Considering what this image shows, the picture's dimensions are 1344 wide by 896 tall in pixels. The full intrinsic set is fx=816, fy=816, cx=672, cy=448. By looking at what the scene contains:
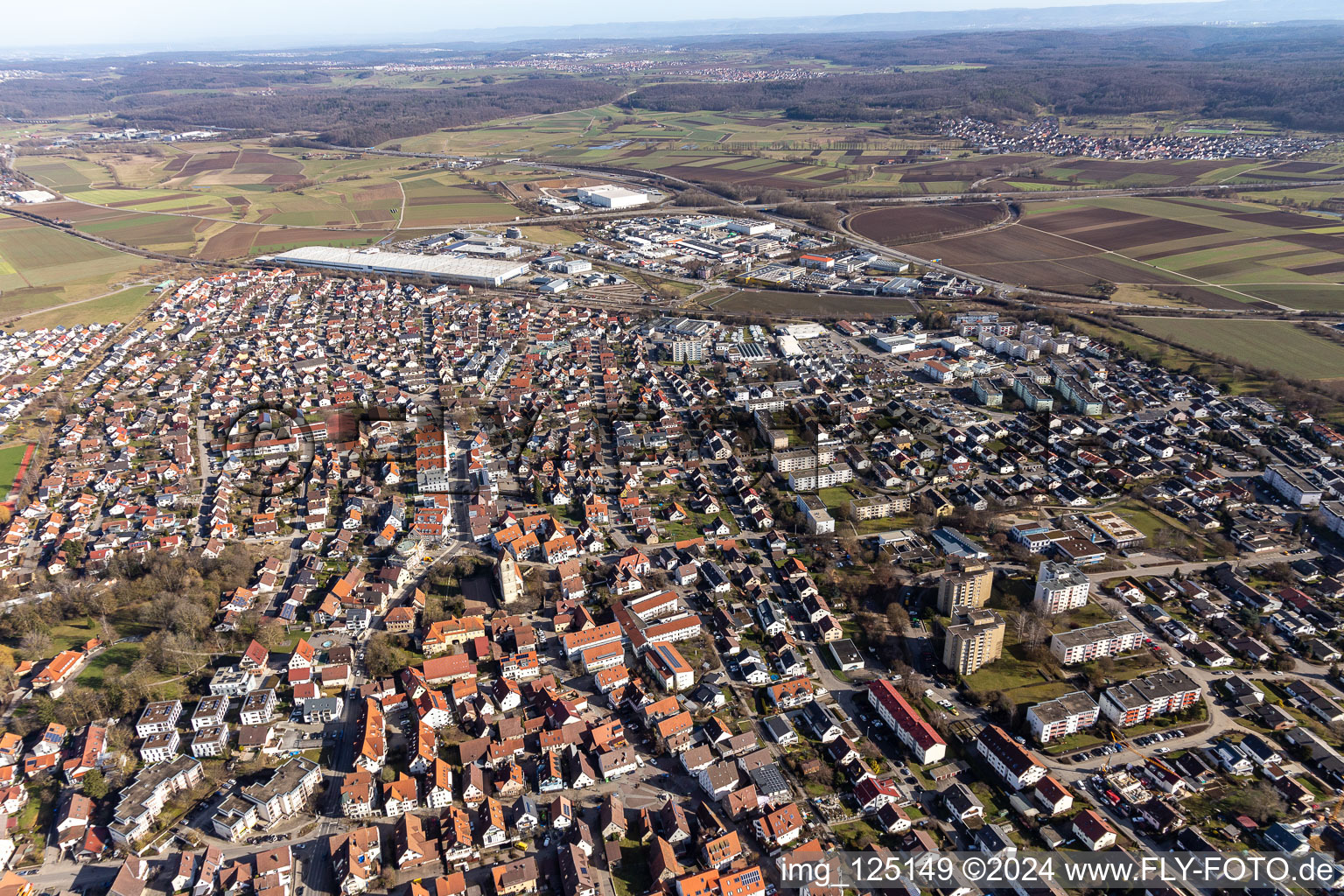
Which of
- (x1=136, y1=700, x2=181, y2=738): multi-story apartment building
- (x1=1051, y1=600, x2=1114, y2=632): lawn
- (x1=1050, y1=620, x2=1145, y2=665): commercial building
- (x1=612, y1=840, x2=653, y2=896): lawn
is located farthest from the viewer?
(x1=1051, y1=600, x2=1114, y2=632): lawn

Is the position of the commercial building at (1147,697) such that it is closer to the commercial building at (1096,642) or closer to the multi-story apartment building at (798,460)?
the commercial building at (1096,642)

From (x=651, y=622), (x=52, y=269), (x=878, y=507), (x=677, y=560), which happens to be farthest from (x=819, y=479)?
(x=52, y=269)

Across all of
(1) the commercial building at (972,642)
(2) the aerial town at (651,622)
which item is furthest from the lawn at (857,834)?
(1) the commercial building at (972,642)

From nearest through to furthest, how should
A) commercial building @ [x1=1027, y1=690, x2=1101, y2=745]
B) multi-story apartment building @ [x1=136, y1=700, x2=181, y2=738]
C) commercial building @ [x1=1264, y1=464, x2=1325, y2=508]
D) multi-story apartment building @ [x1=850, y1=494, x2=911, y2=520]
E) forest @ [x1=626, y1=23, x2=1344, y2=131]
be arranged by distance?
commercial building @ [x1=1027, y1=690, x2=1101, y2=745] → multi-story apartment building @ [x1=136, y1=700, x2=181, y2=738] → commercial building @ [x1=1264, y1=464, x2=1325, y2=508] → multi-story apartment building @ [x1=850, y1=494, x2=911, y2=520] → forest @ [x1=626, y1=23, x2=1344, y2=131]

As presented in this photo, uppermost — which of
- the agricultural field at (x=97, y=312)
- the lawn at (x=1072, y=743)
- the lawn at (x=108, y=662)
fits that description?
the agricultural field at (x=97, y=312)

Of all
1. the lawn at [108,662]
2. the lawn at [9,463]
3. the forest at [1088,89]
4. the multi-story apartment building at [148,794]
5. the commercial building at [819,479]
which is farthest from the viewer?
the forest at [1088,89]

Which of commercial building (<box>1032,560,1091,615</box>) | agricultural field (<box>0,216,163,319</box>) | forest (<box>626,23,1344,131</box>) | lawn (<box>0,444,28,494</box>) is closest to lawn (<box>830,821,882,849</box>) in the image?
commercial building (<box>1032,560,1091,615</box>)

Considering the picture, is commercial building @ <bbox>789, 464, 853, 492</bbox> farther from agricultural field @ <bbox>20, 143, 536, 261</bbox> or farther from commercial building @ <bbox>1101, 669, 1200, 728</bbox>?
agricultural field @ <bbox>20, 143, 536, 261</bbox>

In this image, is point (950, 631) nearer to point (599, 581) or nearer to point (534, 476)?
point (599, 581)
